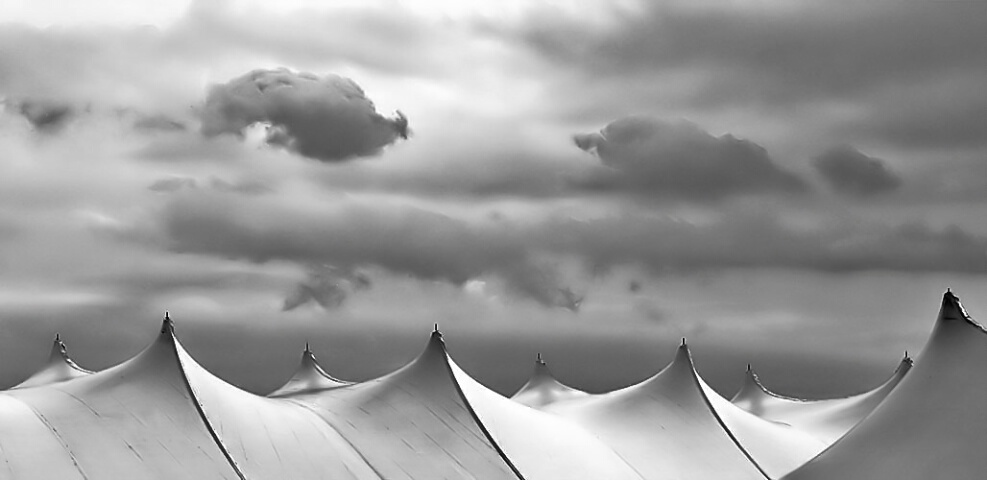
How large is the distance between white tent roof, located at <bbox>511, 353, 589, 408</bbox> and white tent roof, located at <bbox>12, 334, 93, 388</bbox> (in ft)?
42.3

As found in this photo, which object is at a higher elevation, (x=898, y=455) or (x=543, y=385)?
(x=898, y=455)

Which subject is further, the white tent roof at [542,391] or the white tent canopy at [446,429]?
the white tent roof at [542,391]

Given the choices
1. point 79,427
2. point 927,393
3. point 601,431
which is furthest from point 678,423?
point 79,427

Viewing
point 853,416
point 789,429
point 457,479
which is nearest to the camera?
point 457,479

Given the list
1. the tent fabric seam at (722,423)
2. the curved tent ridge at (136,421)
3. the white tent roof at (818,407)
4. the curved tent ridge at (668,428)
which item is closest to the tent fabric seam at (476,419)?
the curved tent ridge at (668,428)

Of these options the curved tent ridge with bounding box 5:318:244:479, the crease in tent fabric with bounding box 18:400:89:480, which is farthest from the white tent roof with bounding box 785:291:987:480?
the crease in tent fabric with bounding box 18:400:89:480

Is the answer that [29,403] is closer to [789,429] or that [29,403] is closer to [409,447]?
[409,447]

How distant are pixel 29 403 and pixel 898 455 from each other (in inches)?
579

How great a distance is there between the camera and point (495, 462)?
23688 millimetres

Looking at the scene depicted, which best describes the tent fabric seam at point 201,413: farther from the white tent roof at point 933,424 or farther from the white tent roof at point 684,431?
the white tent roof at point 684,431

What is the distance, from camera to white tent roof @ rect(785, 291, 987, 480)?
50.8 feet

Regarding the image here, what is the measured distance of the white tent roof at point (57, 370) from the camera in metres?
30.6

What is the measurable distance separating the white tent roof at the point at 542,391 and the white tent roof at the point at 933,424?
58.4ft

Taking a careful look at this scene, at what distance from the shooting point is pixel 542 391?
118ft
